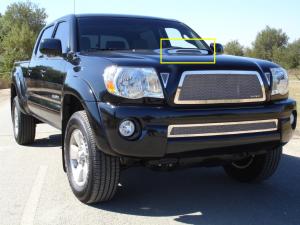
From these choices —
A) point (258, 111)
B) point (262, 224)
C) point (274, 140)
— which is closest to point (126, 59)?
point (258, 111)

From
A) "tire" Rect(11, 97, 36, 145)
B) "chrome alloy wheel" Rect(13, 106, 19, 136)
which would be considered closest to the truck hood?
"tire" Rect(11, 97, 36, 145)

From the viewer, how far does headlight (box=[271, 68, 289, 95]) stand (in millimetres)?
4234

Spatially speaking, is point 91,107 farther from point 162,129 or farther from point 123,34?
point 123,34

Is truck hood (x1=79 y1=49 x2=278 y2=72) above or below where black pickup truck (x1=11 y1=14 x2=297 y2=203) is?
above

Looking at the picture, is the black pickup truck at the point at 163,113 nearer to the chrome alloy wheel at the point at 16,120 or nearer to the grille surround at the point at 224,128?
the grille surround at the point at 224,128

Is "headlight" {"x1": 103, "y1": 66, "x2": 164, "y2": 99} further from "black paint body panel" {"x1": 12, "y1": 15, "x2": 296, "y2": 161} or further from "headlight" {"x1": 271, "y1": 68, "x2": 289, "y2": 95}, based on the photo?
"headlight" {"x1": 271, "y1": 68, "x2": 289, "y2": 95}

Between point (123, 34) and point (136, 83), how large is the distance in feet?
5.78

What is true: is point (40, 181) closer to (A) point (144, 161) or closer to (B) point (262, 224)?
(A) point (144, 161)

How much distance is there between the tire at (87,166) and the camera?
3.99 metres

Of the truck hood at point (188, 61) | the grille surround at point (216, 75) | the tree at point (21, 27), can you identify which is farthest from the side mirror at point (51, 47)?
the tree at point (21, 27)

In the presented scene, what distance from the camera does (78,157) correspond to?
4.51 metres

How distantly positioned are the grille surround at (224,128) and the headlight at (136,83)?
1.05ft

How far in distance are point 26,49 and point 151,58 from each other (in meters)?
45.2

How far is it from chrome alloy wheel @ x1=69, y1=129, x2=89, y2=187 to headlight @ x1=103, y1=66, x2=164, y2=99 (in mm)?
764
